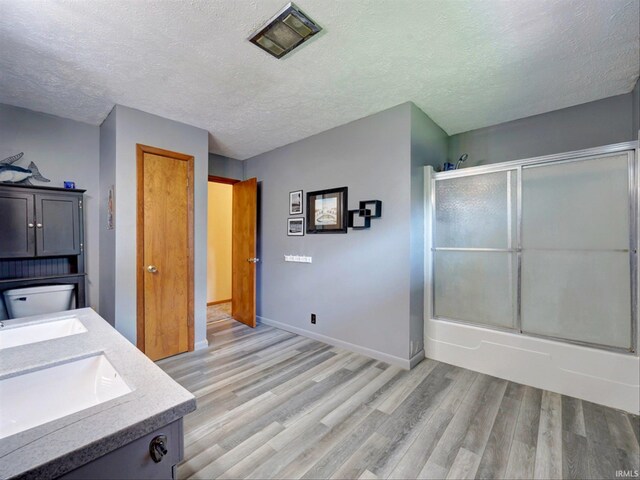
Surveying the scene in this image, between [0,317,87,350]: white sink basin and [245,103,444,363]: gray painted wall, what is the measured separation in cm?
232

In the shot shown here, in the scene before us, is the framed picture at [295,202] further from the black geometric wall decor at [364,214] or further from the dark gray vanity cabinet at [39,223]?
the dark gray vanity cabinet at [39,223]

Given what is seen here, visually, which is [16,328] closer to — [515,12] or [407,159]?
[407,159]

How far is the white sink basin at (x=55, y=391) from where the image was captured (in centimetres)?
93

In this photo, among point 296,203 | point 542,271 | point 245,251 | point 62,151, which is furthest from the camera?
point 245,251

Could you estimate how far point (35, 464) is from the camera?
588mm

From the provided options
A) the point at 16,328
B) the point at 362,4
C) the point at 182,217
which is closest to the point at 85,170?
the point at 182,217

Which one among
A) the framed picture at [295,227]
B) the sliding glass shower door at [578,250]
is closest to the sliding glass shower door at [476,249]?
the sliding glass shower door at [578,250]

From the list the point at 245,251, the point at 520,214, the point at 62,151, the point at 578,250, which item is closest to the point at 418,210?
the point at 520,214

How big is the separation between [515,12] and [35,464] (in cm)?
267

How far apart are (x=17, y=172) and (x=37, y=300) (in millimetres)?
1214

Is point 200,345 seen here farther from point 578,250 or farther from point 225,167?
point 578,250

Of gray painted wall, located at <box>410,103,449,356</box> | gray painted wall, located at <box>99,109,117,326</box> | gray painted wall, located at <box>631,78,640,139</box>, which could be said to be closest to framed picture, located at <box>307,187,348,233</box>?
gray painted wall, located at <box>410,103,449,356</box>

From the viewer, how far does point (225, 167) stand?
4344mm

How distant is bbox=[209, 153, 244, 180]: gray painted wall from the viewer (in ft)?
13.7
